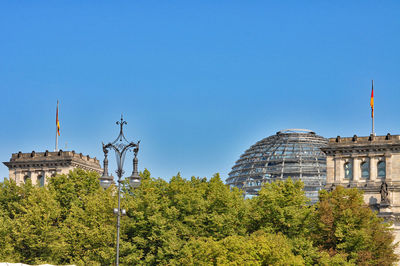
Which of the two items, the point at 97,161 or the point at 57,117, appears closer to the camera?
the point at 57,117

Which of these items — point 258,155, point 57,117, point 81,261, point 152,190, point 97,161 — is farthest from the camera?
point 258,155

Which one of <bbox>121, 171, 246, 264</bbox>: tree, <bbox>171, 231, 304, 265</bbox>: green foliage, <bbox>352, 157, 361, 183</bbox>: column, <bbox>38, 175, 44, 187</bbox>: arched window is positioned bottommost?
<bbox>171, 231, 304, 265</bbox>: green foliage

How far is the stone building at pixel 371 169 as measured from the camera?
122625 mm

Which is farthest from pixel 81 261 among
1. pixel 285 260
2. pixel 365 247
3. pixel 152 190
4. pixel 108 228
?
pixel 365 247

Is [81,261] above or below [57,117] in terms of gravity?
below

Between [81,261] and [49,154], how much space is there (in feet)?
202

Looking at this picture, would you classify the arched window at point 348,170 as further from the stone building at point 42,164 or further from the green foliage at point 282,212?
the stone building at point 42,164

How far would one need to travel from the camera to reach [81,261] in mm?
83688

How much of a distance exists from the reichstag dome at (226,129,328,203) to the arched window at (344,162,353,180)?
142 ft

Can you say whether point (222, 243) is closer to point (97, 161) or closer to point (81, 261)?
point (81, 261)

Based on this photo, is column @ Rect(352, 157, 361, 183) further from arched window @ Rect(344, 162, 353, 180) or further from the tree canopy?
the tree canopy

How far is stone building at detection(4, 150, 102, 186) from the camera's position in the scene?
142 meters

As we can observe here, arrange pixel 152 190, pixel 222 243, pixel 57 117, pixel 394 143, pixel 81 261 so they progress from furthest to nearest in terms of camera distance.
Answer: pixel 57 117 → pixel 394 143 → pixel 152 190 → pixel 81 261 → pixel 222 243

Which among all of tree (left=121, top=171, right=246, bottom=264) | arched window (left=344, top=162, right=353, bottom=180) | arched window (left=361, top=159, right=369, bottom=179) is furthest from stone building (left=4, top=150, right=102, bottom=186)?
tree (left=121, top=171, right=246, bottom=264)
